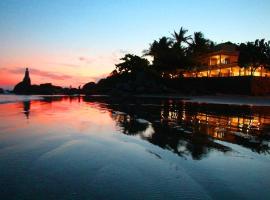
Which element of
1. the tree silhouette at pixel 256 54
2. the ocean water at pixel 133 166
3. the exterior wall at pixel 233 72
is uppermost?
the tree silhouette at pixel 256 54

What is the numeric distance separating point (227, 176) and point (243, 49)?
42855 millimetres

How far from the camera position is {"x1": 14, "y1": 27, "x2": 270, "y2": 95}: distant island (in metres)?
42.8

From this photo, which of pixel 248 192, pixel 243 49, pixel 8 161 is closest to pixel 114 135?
pixel 8 161

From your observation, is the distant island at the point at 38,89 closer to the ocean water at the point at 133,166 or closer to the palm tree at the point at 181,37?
the palm tree at the point at 181,37

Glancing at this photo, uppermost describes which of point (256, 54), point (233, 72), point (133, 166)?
point (256, 54)

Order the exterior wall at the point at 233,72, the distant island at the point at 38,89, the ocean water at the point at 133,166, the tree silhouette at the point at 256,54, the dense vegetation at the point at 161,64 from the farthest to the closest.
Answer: the distant island at the point at 38,89 < the dense vegetation at the point at 161,64 < the exterior wall at the point at 233,72 < the tree silhouette at the point at 256,54 < the ocean water at the point at 133,166

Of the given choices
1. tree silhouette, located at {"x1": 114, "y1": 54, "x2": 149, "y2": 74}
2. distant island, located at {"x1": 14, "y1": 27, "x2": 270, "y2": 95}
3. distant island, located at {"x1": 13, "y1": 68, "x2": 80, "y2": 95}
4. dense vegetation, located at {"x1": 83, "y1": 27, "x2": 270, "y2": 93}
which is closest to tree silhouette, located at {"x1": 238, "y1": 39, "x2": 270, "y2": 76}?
distant island, located at {"x1": 14, "y1": 27, "x2": 270, "y2": 95}

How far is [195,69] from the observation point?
190 ft

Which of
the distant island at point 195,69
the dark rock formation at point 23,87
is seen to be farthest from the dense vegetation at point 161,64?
the dark rock formation at point 23,87

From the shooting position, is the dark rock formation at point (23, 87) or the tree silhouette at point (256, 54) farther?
the dark rock formation at point (23, 87)

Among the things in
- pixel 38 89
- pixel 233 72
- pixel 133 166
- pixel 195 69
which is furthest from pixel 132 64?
pixel 133 166

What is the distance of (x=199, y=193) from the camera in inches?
140

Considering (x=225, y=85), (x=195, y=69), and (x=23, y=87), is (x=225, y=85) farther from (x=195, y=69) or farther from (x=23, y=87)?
(x=23, y=87)

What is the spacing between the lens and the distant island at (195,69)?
140ft
